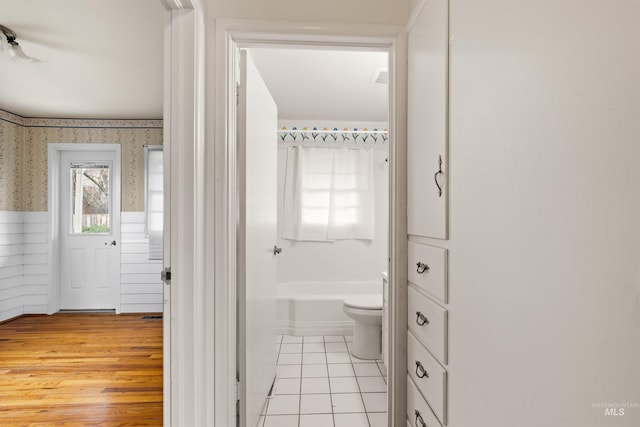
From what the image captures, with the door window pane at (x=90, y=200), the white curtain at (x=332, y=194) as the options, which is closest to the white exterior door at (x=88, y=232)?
the door window pane at (x=90, y=200)

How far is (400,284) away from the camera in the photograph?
1.51m

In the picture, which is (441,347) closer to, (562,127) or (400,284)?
(400,284)

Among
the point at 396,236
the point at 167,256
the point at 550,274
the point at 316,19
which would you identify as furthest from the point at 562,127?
the point at 167,256

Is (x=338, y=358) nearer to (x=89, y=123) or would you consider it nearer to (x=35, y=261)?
(x=35, y=261)

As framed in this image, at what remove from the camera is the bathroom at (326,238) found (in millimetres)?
2148

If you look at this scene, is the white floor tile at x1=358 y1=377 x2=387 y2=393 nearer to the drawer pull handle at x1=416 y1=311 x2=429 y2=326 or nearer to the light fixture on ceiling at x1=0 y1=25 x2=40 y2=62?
the drawer pull handle at x1=416 y1=311 x2=429 y2=326

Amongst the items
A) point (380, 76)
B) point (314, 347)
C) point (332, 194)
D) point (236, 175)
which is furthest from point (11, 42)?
point (314, 347)

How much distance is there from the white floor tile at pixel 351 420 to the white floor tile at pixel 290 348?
100cm

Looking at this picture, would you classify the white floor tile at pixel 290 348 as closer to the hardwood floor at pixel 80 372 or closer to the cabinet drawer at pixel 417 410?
the hardwood floor at pixel 80 372

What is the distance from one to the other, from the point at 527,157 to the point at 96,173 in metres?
4.77

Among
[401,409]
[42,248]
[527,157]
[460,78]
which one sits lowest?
Result: [401,409]

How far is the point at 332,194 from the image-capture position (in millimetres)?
3717

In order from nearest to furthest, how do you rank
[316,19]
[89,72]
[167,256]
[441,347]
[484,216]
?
[484,216] < [441,347] < [167,256] < [316,19] < [89,72]

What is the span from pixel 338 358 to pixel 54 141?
414 centimetres
